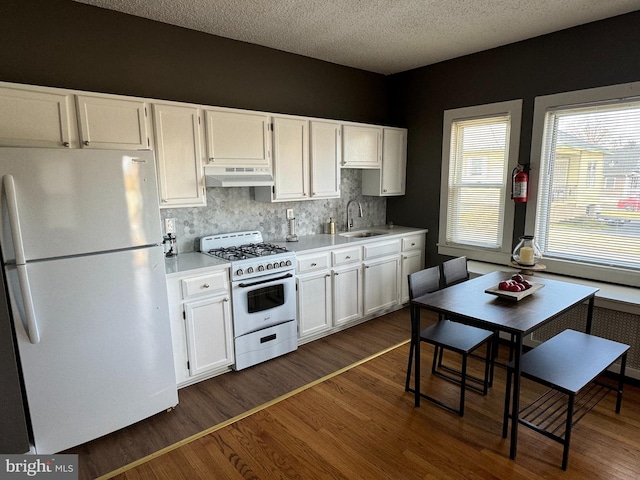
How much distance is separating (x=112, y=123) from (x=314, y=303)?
2.18 m

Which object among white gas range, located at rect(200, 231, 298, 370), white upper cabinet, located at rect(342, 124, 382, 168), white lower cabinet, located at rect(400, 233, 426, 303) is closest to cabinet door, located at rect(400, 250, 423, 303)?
white lower cabinet, located at rect(400, 233, 426, 303)

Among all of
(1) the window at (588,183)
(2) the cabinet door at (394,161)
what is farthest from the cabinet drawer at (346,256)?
(1) the window at (588,183)

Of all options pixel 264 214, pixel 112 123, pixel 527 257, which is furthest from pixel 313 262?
pixel 112 123

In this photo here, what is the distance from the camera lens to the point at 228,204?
3.51 metres

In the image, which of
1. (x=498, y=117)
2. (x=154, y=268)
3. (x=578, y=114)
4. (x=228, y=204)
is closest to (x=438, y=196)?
(x=498, y=117)

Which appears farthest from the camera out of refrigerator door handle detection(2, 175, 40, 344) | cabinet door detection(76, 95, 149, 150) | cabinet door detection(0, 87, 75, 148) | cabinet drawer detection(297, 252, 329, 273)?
cabinet drawer detection(297, 252, 329, 273)

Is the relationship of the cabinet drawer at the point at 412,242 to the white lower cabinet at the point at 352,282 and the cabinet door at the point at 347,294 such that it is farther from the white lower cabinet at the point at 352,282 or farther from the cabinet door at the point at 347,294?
the cabinet door at the point at 347,294

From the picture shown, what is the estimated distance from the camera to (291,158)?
3.56 m

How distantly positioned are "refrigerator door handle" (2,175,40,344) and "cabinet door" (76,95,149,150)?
2.36ft

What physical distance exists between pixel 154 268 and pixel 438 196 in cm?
326

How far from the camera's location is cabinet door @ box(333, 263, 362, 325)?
3.72 meters

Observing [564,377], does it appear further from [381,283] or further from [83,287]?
[83,287]

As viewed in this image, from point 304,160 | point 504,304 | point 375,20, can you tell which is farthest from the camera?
point 304,160

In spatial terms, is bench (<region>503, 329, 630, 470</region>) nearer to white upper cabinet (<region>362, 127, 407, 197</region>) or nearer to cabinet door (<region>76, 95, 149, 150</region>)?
white upper cabinet (<region>362, 127, 407, 197</region>)
